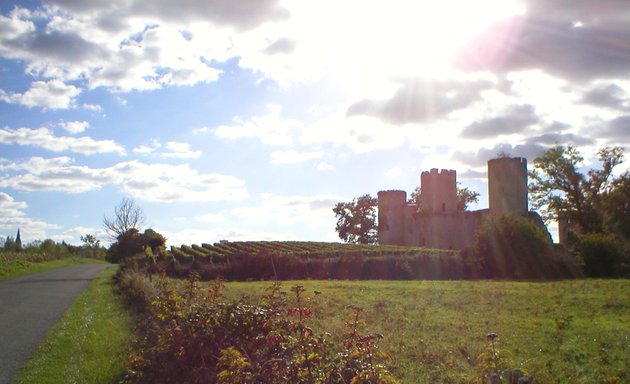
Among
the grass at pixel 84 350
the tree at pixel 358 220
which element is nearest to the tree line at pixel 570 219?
the tree at pixel 358 220

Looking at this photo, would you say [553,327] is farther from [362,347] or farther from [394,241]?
[394,241]

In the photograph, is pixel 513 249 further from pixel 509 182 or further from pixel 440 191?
pixel 440 191

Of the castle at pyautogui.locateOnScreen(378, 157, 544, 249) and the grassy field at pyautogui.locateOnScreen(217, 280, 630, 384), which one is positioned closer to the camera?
the grassy field at pyautogui.locateOnScreen(217, 280, 630, 384)

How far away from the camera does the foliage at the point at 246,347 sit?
16.8 ft

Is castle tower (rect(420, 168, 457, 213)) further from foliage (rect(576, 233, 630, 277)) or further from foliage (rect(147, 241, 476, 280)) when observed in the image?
foliage (rect(576, 233, 630, 277))

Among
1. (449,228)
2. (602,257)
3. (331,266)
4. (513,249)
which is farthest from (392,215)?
(602,257)

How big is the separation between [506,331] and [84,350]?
6.88 meters

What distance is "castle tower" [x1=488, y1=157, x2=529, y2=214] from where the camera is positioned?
56062mm

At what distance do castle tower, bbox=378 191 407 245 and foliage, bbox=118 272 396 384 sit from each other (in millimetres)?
59648

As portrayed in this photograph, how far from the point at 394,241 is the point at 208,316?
63840 mm

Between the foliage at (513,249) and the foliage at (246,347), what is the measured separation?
25.6 metres

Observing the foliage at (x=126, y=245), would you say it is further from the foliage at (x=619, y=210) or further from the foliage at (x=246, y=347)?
the foliage at (x=246, y=347)

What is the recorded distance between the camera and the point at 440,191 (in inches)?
2616

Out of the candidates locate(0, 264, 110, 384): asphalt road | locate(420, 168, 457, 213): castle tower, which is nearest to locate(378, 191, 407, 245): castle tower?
locate(420, 168, 457, 213): castle tower
